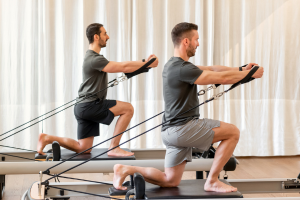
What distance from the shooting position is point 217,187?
2365 millimetres

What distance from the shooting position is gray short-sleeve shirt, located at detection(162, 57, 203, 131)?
2.29 metres

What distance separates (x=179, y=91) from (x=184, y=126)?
0.21 metres

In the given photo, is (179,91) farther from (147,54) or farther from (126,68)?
(147,54)

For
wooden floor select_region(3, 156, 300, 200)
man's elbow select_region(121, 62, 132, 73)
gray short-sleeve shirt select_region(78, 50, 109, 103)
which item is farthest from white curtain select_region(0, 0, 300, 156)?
man's elbow select_region(121, 62, 132, 73)

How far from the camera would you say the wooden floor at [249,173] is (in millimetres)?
3611

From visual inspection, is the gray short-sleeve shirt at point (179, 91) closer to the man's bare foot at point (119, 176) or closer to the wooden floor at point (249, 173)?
the man's bare foot at point (119, 176)

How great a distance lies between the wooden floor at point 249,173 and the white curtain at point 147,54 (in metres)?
0.21

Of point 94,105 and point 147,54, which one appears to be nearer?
point 94,105

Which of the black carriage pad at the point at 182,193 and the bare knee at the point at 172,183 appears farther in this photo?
the bare knee at the point at 172,183

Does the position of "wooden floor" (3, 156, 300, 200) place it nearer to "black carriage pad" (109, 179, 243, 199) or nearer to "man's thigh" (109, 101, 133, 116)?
"man's thigh" (109, 101, 133, 116)

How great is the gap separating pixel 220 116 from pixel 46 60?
231cm

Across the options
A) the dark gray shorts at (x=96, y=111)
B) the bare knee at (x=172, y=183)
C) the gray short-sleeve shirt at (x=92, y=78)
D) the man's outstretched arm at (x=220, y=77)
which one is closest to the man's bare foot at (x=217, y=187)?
the bare knee at (x=172, y=183)

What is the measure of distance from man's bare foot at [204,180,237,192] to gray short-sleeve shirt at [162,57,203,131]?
0.42 metres

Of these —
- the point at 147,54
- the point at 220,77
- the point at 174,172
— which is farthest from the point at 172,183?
the point at 147,54
